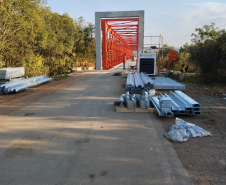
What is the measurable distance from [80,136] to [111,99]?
3.73 metres

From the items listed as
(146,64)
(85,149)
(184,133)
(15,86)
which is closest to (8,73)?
(15,86)

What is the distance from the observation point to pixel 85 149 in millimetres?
3801

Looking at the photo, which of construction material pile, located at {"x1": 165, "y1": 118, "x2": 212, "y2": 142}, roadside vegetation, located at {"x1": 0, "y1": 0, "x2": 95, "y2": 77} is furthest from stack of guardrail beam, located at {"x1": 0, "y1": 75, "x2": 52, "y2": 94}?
construction material pile, located at {"x1": 165, "y1": 118, "x2": 212, "y2": 142}

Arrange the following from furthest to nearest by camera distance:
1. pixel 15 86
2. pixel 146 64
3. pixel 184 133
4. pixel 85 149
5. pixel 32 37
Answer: pixel 146 64 → pixel 32 37 → pixel 15 86 → pixel 184 133 → pixel 85 149

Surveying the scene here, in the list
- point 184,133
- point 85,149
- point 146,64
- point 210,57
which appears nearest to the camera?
point 85,149

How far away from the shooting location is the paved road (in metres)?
2.94

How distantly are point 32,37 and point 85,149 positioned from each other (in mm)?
11649

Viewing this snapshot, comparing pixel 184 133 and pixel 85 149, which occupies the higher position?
pixel 184 133

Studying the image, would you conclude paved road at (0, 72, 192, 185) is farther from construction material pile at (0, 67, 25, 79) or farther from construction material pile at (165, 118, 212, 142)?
construction material pile at (0, 67, 25, 79)

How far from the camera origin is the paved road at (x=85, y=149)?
9.64 ft

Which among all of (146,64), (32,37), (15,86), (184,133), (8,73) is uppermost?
(32,37)

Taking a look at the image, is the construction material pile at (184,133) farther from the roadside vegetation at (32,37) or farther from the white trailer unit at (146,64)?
the roadside vegetation at (32,37)

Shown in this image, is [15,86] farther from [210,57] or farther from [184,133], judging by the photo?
[210,57]

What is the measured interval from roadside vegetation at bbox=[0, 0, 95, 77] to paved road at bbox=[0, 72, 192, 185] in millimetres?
6908
